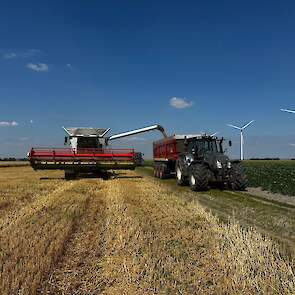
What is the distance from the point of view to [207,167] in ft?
63.5

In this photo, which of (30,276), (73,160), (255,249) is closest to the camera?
(30,276)

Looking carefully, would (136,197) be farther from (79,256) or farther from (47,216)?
(79,256)

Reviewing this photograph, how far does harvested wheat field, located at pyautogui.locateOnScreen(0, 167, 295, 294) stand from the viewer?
5.31 m

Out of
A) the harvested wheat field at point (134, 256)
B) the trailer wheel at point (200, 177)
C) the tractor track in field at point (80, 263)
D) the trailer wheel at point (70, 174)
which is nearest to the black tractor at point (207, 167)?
the trailer wheel at point (200, 177)

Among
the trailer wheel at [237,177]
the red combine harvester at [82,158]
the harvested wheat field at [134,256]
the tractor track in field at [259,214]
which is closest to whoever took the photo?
the harvested wheat field at [134,256]

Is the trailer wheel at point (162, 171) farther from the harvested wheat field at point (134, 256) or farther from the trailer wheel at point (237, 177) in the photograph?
the harvested wheat field at point (134, 256)

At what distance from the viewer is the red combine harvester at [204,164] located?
1852cm

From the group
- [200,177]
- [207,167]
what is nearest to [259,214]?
[200,177]

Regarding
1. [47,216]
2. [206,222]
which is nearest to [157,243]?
[206,222]

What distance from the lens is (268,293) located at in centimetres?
492

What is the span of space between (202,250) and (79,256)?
1.96m

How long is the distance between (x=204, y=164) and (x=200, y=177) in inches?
57.2

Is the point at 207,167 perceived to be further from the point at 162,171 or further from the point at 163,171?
the point at 162,171

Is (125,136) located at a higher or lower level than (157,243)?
higher
